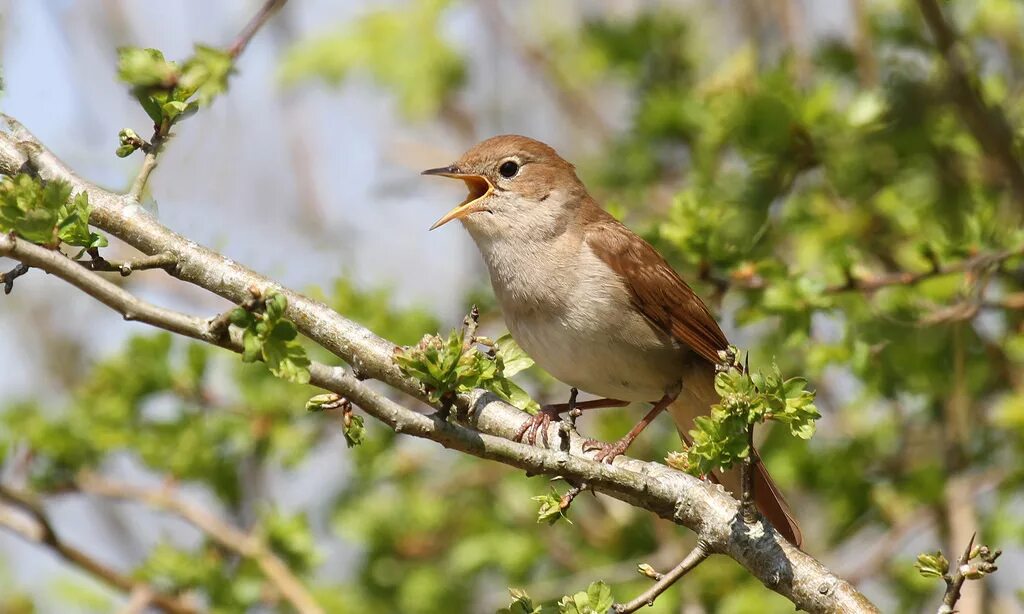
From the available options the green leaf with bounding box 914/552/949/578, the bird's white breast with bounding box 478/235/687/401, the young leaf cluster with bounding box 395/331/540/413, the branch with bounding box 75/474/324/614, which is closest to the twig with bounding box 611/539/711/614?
the green leaf with bounding box 914/552/949/578

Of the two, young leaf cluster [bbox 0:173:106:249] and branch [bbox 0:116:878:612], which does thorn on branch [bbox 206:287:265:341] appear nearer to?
branch [bbox 0:116:878:612]

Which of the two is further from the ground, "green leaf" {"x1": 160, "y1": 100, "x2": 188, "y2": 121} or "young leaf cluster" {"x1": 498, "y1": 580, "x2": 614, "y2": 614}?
"green leaf" {"x1": 160, "y1": 100, "x2": 188, "y2": 121}

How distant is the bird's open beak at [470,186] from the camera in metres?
4.12

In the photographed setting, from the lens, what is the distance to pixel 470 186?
4441 millimetres

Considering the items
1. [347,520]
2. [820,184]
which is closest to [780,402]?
[820,184]

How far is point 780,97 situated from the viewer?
430 centimetres

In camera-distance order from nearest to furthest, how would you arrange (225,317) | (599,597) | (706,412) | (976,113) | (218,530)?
(225,317), (599,597), (976,113), (706,412), (218,530)

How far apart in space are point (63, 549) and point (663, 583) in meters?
2.46

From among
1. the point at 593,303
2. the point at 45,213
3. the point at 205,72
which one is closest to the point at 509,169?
the point at 593,303

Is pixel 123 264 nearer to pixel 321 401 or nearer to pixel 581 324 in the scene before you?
pixel 321 401

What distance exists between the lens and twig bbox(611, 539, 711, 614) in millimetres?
2455

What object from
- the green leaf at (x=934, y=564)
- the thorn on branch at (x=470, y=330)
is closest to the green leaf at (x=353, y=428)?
the thorn on branch at (x=470, y=330)

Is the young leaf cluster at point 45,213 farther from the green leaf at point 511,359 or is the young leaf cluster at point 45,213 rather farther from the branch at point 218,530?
the branch at point 218,530

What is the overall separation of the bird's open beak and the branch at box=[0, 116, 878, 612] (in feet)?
4.58
